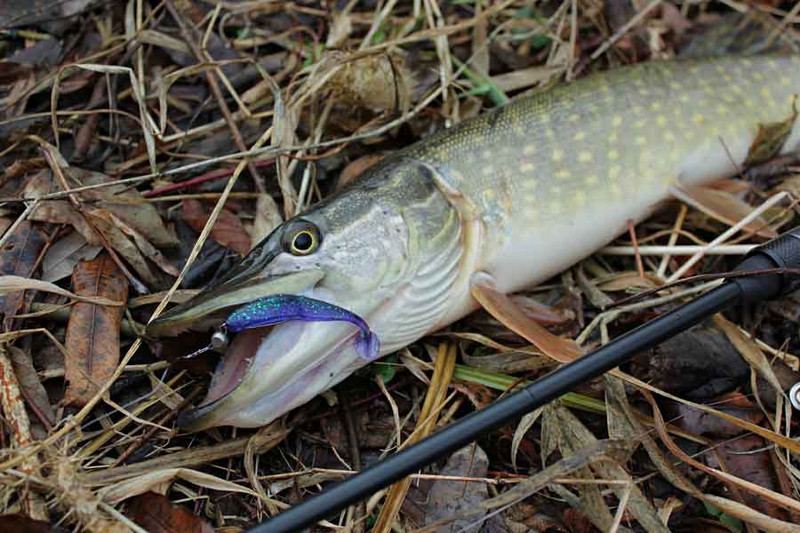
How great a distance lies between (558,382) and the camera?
1384mm

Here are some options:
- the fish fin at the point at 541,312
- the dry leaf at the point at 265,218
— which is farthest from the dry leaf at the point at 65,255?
the fish fin at the point at 541,312

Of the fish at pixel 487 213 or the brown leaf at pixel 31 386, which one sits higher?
the fish at pixel 487 213

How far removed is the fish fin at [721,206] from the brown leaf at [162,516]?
1.69 m

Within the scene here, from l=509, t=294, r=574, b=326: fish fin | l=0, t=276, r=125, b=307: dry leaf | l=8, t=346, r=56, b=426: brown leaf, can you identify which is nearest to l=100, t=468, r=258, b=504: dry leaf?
l=8, t=346, r=56, b=426: brown leaf

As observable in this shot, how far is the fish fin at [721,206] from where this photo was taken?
209 cm

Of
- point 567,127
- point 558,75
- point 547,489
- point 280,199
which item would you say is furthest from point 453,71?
point 547,489

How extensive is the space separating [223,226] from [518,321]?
97 centimetres

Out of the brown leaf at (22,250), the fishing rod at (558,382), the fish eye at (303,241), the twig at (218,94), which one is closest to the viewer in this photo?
the fishing rod at (558,382)

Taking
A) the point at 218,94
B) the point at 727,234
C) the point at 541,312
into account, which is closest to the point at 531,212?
the point at 541,312

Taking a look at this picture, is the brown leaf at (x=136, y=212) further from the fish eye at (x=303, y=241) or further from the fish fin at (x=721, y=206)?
the fish fin at (x=721, y=206)

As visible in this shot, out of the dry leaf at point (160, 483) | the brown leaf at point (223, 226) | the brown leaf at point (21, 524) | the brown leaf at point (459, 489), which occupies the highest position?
the brown leaf at point (223, 226)

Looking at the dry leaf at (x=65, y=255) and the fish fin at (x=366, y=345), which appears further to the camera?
the dry leaf at (x=65, y=255)

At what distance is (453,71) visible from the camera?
2.58 metres

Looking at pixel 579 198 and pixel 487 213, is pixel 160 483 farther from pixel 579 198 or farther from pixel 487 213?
pixel 579 198
